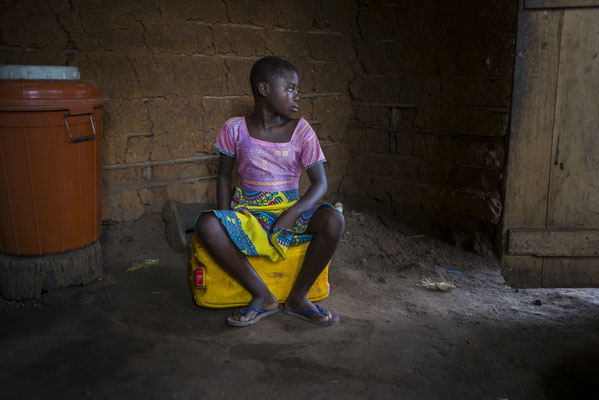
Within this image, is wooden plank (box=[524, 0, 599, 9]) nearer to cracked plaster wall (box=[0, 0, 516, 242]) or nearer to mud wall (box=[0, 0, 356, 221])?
cracked plaster wall (box=[0, 0, 516, 242])

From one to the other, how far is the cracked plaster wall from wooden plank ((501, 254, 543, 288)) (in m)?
1.26

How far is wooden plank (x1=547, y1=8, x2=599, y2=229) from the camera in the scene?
2252mm

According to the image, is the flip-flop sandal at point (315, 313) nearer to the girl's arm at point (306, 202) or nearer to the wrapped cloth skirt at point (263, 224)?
the wrapped cloth skirt at point (263, 224)

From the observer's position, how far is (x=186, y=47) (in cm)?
363

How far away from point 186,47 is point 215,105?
0.45m

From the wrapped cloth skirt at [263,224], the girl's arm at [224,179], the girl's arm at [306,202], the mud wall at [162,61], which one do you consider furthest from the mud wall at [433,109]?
the girl's arm at [224,179]

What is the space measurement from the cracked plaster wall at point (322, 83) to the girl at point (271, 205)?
2.94 feet

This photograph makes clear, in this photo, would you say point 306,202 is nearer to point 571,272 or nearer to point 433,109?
point 571,272

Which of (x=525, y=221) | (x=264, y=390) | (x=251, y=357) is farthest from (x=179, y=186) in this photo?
(x=525, y=221)

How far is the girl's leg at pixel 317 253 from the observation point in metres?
2.67

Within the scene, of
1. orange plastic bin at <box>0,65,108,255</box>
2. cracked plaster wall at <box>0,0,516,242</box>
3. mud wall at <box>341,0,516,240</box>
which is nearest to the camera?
orange plastic bin at <box>0,65,108,255</box>

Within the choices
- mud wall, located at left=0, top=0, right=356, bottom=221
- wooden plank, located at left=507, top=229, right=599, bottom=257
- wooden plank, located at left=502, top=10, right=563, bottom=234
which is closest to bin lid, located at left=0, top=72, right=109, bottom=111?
mud wall, located at left=0, top=0, right=356, bottom=221

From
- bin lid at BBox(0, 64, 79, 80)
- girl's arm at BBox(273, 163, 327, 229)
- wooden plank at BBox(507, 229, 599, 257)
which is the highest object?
bin lid at BBox(0, 64, 79, 80)

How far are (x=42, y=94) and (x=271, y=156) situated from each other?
1171mm
